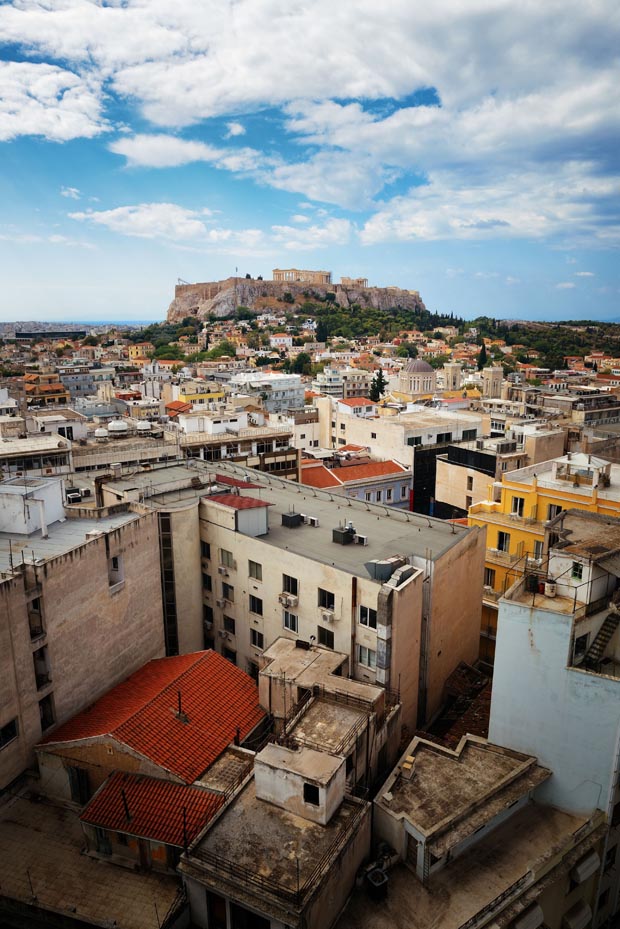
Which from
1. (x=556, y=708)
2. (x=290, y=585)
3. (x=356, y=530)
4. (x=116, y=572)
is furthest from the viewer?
(x=356, y=530)

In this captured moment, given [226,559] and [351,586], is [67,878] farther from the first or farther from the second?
[226,559]

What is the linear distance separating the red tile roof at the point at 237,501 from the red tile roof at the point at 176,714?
6.07 metres

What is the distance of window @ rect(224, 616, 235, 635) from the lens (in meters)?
26.7

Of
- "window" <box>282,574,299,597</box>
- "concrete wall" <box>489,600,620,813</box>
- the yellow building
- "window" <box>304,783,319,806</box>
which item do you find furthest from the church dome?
"window" <box>304,783,319,806</box>

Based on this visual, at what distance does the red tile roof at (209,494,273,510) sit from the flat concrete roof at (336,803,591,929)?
1399 centimetres

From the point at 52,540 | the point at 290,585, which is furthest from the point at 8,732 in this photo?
the point at 290,585

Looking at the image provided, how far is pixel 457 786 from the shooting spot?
16.0 meters

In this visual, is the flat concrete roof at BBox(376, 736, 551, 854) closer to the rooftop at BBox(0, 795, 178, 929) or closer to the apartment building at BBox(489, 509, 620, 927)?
the apartment building at BBox(489, 509, 620, 927)

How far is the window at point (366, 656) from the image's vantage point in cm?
2120

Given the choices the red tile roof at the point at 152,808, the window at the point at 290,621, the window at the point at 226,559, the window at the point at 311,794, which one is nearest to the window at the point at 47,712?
the red tile roof at the point at 152,808

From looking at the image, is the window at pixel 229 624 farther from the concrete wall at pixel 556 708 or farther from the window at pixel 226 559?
the concrete wall at pixel 556 708

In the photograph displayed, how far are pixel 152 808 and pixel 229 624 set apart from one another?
10953mm

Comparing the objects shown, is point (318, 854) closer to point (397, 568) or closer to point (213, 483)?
point (397, 568)

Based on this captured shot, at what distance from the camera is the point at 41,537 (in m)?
21.9
